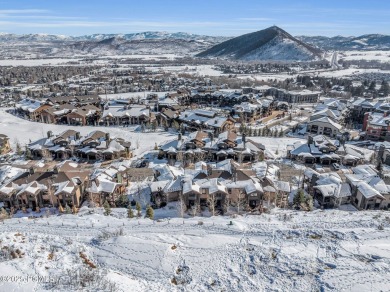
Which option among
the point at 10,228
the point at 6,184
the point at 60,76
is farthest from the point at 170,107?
the point at 60,76

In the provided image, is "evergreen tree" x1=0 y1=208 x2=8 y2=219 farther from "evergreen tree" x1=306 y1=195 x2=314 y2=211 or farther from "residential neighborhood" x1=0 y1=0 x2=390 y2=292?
"evergreen tree" x1=306 y1=195 x2=314 y2=211

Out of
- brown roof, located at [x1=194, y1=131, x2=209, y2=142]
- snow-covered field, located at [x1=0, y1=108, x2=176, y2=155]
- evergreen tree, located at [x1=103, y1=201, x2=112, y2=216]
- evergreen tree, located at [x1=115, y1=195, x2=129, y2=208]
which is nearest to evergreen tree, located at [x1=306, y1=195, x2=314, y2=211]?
evergreen tree, located at [x1=115, y1=195, x2=129, y2=208]

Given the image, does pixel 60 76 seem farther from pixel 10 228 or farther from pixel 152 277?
pixel 152 277

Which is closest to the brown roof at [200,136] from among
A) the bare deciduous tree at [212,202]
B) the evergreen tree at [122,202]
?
the bare deciduous tree at [212,202]

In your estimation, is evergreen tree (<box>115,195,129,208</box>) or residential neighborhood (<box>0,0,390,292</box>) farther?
evergreen tree (<box>115,195,129,208</box>)

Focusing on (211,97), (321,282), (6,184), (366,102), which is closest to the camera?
(321,282)
